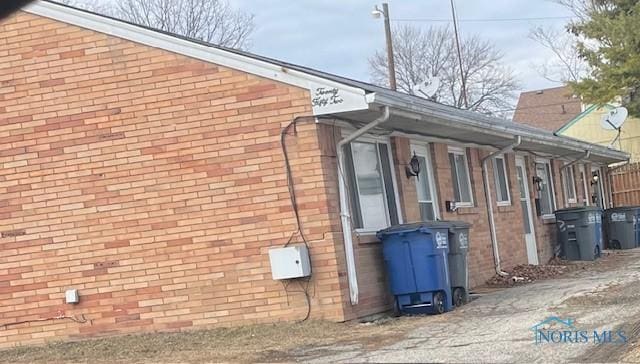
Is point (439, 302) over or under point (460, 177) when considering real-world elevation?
under

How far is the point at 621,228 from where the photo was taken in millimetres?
21219

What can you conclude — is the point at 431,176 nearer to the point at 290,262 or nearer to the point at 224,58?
the point at 290,262

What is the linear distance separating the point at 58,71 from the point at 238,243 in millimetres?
3373

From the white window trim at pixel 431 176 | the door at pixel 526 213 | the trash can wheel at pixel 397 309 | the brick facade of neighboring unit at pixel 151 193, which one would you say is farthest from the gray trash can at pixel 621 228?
the trash can wheel at pixel 397 309

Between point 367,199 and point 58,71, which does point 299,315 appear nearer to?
point 367,199

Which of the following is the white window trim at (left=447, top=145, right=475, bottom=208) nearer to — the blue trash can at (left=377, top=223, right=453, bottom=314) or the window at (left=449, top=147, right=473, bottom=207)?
the window at (left=449, top=147, right=473, bottom=207)

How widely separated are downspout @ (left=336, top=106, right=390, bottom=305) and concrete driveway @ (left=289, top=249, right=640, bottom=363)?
100 cm

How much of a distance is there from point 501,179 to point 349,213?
7.15 metres

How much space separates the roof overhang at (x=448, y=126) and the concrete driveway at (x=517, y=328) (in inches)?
102

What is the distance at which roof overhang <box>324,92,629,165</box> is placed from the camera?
1045 cm

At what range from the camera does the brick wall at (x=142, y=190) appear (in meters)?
10.2

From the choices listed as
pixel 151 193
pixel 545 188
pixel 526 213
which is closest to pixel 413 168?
pixel 151 193

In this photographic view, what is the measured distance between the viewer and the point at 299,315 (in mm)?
10086

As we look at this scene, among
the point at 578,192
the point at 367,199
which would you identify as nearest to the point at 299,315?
the point at 367,199
